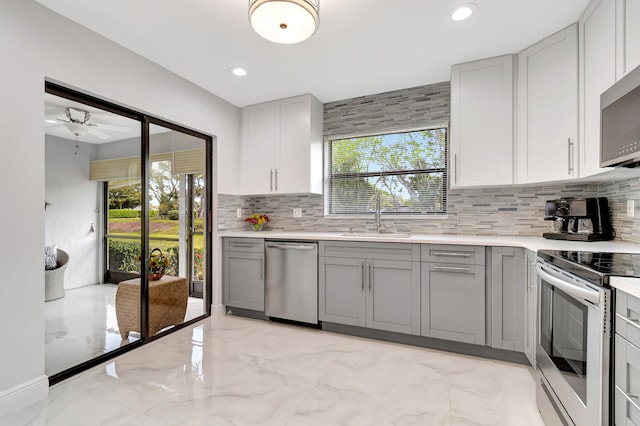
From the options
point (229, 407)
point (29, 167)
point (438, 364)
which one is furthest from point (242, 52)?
point (438, 364)

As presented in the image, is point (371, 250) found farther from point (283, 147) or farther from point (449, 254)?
point (283, 147)

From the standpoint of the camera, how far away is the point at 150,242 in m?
2.81

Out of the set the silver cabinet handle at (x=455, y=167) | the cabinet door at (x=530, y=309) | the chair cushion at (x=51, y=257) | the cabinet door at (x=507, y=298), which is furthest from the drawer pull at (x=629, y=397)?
the chair cushion at (x=51, y=257)

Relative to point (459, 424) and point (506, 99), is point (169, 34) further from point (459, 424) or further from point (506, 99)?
point (459, 424)

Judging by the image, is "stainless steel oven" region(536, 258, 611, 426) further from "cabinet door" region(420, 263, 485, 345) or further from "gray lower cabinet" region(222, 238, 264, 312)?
"gray lower cabinet" region(222, 238, 264, 312)

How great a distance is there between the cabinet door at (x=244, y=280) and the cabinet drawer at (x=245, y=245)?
45 mm

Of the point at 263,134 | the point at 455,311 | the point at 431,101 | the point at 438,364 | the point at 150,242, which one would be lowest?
the point at 438,364

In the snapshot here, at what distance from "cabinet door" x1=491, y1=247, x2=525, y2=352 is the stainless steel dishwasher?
1520 mm

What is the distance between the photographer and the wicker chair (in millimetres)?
2068

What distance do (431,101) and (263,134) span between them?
75.9 inches

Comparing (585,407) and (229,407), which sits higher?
(585,407)

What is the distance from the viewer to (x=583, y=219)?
234cm

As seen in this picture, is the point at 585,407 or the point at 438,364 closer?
the point at 585,407

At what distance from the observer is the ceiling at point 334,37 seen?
78.9 inches
